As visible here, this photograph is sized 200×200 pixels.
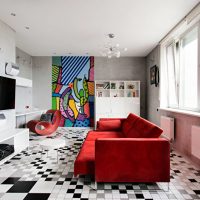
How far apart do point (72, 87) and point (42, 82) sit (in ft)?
3.77

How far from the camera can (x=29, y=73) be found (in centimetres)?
669

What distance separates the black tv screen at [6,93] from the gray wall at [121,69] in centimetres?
354

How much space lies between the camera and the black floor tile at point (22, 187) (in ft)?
7.58

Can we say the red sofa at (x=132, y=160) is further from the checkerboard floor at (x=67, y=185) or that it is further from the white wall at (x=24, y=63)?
the white wall at (x=24, y=63)

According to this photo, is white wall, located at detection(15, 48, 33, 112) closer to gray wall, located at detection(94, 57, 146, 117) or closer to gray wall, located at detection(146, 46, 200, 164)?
gray wall, located at detection(94, 57, 146, 117)

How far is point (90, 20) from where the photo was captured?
3.70 metres

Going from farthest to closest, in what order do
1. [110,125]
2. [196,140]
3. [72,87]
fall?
[72,87] < [110,125] < [196,140]

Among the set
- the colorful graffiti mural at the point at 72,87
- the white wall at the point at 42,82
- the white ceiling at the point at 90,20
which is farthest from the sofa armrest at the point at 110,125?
the white wall at the point at 42,82

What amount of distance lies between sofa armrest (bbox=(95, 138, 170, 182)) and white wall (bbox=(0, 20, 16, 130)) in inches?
95.8

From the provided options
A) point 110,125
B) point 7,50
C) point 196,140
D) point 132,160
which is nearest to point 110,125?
point 110,125

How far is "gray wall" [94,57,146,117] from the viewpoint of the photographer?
693 cm

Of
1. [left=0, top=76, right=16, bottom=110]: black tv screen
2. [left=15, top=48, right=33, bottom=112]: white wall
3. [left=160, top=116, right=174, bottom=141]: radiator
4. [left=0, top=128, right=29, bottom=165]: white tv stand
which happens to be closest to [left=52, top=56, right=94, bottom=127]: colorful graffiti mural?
[left=15, top=48, right=33, bottom=112]: white wall

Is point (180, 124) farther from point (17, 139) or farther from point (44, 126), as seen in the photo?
point (44, 126)

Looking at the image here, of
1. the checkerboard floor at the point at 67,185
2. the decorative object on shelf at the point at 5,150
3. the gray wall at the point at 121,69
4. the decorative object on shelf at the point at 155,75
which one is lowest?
the checkerboard floor at the point at 67,185
